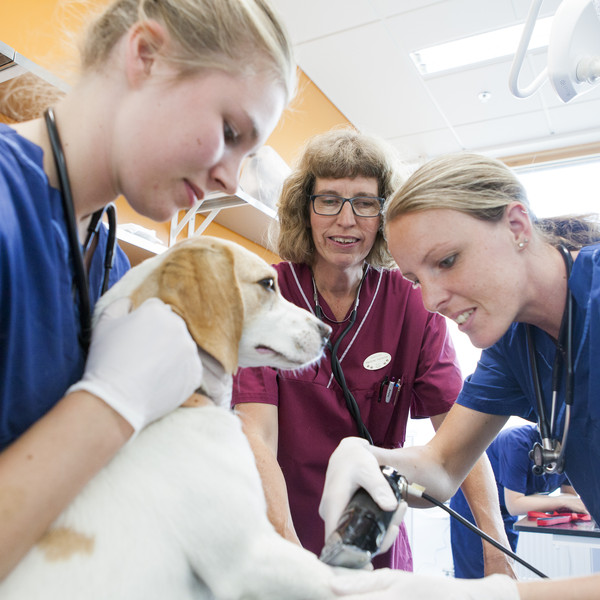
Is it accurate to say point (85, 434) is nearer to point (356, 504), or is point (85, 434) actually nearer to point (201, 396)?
point (201, 396)

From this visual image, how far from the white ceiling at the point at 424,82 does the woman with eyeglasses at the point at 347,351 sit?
969mm

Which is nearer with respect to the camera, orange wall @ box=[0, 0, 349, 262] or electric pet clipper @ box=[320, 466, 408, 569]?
electric pet clipper @ box=[320, 466, 408, 569]

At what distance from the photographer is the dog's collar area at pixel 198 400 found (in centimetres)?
76

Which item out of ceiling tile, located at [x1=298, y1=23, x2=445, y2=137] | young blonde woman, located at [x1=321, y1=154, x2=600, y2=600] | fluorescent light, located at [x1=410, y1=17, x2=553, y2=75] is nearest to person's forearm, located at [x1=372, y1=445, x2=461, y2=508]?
young blonde woman, located at [x1=321, y1=154, x2=600, y2=600]

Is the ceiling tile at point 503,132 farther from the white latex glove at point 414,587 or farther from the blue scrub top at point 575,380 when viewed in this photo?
the white latex glove at point 414,587

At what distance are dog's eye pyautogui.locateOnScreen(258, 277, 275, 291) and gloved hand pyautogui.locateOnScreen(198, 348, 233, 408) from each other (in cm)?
23

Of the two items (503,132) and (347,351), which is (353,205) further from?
(503,132)

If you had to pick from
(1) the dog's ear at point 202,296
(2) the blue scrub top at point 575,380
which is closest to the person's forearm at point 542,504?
(2) the blue scrub top at point 575,380

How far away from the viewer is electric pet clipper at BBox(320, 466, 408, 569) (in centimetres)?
72

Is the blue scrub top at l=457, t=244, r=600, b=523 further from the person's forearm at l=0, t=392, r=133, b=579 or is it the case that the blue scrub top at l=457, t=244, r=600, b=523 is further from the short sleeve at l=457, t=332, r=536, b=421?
the person's forearm at l=0, t=392, r=133, b=579

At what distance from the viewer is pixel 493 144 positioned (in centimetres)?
439

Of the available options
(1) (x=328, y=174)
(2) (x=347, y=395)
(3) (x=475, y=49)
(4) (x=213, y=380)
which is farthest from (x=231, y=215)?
(3) (x=475, y=49)

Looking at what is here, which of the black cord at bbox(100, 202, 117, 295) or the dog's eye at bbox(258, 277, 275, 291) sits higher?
the black cord at bbox(100, 202, 117, 295)

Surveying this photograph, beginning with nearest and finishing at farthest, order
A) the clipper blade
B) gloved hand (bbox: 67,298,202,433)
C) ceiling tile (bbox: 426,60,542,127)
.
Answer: gloved hand (bbox: 67,298,202,433) < the clipper blade < ceiling tile (bbox: 426,60,542,127)
